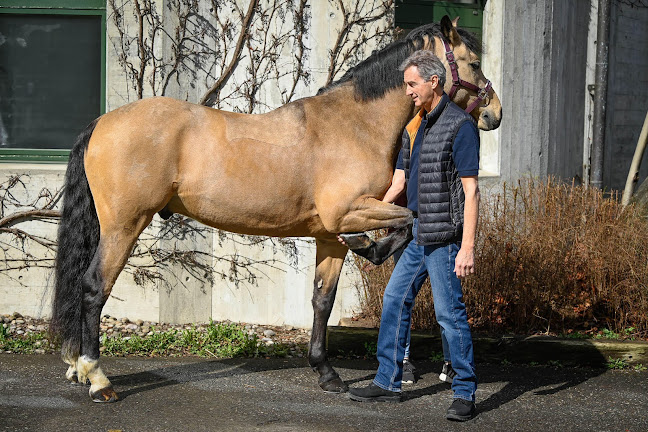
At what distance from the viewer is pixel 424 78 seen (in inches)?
186

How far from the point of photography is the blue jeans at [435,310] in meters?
4.68

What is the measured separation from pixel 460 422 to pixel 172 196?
2.32m

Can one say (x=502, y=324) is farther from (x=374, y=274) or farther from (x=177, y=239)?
(x=177, y=239)

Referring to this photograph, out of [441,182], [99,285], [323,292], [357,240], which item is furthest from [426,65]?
[99,285]

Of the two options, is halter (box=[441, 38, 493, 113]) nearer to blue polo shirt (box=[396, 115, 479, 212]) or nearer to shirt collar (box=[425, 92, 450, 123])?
shirt collar (box=[425, 92, 450, 123])

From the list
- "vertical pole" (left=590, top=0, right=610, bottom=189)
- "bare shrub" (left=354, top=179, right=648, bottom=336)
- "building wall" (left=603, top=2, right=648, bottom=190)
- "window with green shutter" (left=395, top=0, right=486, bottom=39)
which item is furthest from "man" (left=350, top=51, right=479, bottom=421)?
"building wall" (left=603, top=2, right=648, bottom=190)

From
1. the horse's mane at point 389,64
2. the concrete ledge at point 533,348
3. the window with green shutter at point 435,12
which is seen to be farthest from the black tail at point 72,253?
the window with green shutter at point 435,12

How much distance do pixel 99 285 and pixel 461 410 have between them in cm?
242

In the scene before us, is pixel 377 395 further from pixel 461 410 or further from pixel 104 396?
pixel 104 396

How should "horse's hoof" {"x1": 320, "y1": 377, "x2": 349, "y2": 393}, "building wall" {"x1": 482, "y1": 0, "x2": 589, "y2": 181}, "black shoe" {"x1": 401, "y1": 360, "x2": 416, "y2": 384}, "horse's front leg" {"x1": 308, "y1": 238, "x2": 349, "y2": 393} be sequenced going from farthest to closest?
"building wall" {"x1": 482, "y1": 0, "x2": 589, "y2": 181} < "black shoe" {"x1": 401, "y1": 360, "x2": 416, "y2": 384} < "horse's front leg" {"x1": 308, "y1": 238, "x2": 349, "y2": 393} < "horse's hoof" {"x1": 320, "y1": 377, "x2": 349, "y2": 393}

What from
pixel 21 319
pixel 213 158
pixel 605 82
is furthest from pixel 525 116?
pixel 21 319

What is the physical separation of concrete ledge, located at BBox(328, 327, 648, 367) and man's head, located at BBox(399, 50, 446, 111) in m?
2.22

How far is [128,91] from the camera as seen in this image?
7312mm

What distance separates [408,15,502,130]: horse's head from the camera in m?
5.16
